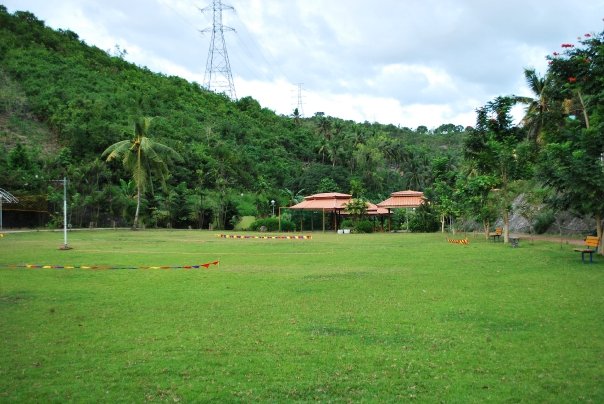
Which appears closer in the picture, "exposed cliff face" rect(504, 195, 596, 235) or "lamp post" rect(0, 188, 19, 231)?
"exposed cliff face" rect(504, 195, 596, 235)

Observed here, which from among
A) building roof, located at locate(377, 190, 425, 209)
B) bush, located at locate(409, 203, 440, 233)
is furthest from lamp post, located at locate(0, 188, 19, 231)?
bush, located at locate(409, 203, 440, 233)

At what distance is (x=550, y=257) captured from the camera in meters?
18.6

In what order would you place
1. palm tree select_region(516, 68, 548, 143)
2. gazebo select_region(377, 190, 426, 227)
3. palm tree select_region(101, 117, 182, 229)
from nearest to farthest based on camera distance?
palm tree select_region(516, 68, 548, 143)
palm tree select_region(101, 117, 182, 229)
gazebo select_region(377, 190, 426, 227)

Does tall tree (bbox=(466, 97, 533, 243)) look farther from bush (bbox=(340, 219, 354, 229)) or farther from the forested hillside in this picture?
the forested hillside

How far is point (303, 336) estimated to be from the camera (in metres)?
7.69

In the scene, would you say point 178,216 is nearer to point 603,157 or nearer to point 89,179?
point 89,179

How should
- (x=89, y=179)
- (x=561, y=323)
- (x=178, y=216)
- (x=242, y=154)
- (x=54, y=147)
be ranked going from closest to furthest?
(x=561, y=323) < (x=89, y=179) < (x=178, y=216) < (x=54, y=147) < (x=242, y=154)

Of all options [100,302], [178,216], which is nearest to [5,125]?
[178,216]

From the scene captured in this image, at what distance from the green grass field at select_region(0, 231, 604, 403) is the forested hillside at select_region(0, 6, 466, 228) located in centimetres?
3280

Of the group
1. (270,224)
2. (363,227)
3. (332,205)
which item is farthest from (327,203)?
(270,224)

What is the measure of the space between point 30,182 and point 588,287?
41.4 metres

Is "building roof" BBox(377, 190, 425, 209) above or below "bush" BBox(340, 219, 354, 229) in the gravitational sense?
above

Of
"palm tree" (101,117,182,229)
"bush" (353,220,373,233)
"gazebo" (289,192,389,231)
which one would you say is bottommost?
"bush" (353,220,373,233)

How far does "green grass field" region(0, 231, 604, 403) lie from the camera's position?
563cm
